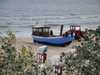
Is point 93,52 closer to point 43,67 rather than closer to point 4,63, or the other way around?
point 43,67

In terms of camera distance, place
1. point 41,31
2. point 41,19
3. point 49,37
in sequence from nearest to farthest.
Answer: point 49,37
point 41,31
point 41,19

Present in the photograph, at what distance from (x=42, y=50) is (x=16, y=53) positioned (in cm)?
1043

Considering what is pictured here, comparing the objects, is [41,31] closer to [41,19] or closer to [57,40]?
[57,40]

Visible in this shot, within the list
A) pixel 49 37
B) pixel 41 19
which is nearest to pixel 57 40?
pixel 49 37

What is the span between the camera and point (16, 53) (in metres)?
12.0

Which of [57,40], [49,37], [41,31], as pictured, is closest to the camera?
[57,40]

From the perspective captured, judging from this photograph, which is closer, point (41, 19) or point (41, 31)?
point (41, 31)

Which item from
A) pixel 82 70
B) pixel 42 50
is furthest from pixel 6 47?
pixel 42 50

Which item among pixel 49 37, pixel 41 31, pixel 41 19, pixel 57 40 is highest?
pixel 41 31

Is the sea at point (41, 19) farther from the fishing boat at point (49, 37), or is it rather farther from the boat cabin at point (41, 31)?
the fishing boat at point (49, 37)

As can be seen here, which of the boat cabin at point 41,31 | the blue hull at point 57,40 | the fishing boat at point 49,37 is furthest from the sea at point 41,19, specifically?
the blue hull at point 57,40

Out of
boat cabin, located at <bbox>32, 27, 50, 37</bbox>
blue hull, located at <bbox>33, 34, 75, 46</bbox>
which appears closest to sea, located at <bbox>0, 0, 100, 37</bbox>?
boat cabin, located at <bbox>32, 27, 50, 37</bbox>

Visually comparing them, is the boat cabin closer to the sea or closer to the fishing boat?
the fishing boat

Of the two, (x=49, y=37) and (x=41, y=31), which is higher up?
(x=41, y=31)
